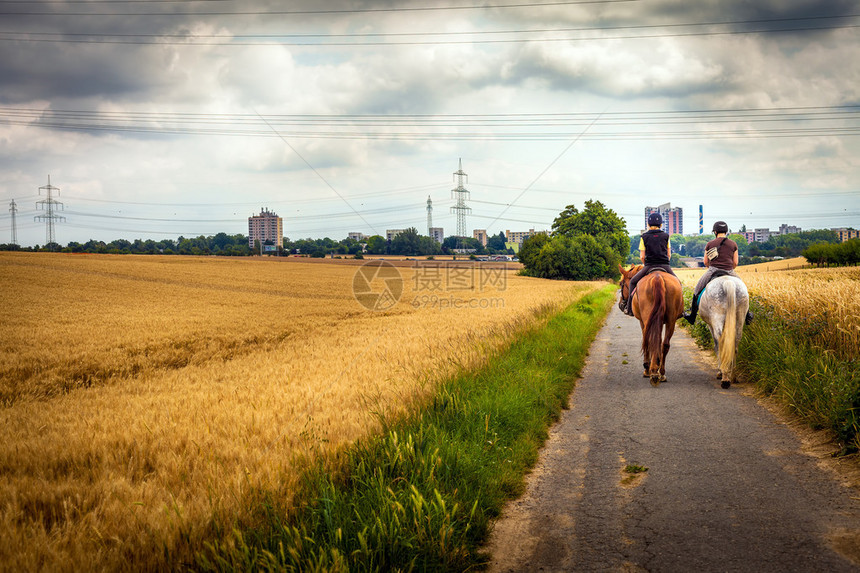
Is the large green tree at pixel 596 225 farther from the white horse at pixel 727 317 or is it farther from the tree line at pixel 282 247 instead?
the white horse at pixel 727 317

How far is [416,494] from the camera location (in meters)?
4.34

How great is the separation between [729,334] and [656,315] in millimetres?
1348

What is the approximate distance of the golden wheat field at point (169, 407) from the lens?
14.5 ft

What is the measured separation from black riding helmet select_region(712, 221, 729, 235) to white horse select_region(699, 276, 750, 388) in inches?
41.4

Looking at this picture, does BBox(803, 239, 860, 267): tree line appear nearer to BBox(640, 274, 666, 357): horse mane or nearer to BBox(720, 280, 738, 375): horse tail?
BBox(720, 280, 738, 375): horse tail

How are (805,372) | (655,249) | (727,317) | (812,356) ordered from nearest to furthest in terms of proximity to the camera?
(805,372), (812,356), (727,317), (655,249)

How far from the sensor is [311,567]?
3568 mm

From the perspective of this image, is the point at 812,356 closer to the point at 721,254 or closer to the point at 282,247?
the point at 721,254

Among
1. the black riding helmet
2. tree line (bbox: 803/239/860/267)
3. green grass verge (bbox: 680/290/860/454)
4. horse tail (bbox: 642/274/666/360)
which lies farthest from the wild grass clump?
tree line (bbox: 803/239/860/267)

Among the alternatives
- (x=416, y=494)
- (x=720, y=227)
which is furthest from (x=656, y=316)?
(x=416, y=494)

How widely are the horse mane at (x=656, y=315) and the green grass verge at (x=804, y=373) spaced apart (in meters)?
1.82

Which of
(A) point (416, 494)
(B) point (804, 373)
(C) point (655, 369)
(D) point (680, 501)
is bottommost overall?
(D) point (680, 501)

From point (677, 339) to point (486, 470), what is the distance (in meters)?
14.2

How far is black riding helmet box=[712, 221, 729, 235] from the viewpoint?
430 inches
